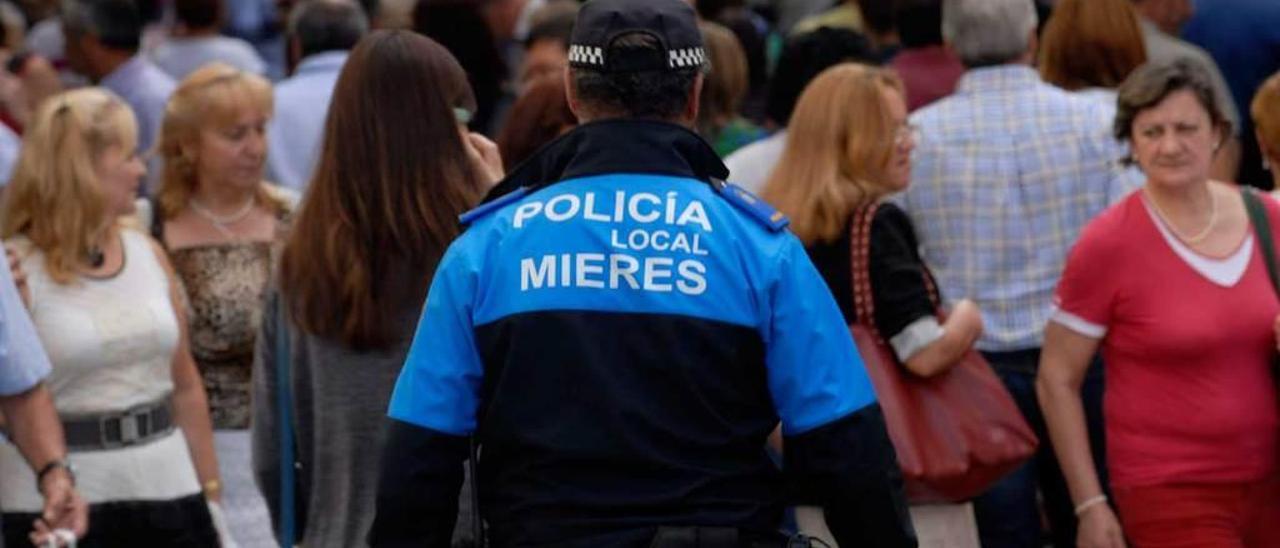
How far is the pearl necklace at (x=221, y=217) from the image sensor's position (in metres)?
7.50

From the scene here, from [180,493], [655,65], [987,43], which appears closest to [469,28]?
[987,43]

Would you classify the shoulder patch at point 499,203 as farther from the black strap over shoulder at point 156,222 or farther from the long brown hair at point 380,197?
the black strap over shoulder at point 156,222

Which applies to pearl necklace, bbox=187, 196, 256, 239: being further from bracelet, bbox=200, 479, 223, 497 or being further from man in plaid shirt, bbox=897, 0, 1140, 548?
man in plaid shirt, bbox=897, 0, 1140, 548

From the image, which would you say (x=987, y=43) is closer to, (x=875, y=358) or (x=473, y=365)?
(x=875, y=358)

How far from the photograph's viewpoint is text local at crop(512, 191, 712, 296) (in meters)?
4.13

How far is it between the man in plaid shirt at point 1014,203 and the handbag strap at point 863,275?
0.95 meters

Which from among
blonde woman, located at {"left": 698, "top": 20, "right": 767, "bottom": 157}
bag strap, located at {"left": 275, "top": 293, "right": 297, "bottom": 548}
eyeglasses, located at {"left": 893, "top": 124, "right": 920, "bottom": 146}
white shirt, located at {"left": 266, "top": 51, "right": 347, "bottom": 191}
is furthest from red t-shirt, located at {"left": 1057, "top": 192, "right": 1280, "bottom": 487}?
white shirt, located at {"left": 266, "top": 51, "right": 347, "bottom": 191}

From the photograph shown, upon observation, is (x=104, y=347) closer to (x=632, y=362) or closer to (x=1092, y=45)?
(x=632, y=362)

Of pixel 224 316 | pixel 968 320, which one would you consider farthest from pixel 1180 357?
pixel 224 316

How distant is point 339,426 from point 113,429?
4.10 feet

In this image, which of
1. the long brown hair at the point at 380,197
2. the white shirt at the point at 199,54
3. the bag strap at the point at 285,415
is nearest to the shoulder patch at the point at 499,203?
the long brown hair at the point at 380,197

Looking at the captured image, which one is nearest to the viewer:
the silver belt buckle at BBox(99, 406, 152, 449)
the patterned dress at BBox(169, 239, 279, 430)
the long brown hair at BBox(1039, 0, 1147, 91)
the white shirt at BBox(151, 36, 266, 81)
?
the silver belt buckle at BBox(99, 406, 152, 449)

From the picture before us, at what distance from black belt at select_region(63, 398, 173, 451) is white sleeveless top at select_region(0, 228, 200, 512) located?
0.6 inches

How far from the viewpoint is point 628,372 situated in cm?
413
